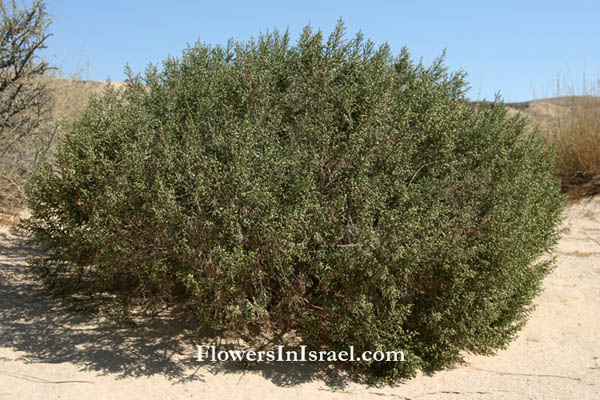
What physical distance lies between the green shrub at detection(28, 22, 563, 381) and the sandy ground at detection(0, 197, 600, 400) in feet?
0.88

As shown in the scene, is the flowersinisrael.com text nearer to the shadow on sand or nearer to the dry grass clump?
the shadow on sand

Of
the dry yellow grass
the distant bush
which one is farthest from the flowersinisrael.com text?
the dry yellow grass

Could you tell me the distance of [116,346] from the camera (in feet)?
14.7

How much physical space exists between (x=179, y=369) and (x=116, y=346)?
650mm

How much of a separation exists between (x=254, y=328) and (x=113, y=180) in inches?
69.0

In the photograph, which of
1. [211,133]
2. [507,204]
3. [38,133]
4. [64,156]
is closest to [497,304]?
[507,204]

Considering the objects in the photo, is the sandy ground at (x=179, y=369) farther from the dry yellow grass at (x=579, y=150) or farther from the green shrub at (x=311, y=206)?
the dry yellow grass at (x=579, y=150)

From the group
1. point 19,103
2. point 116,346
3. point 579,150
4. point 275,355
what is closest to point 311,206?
point 275,355

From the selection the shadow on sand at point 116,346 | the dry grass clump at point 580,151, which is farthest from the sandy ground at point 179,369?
the dry grass clump at point 580,151

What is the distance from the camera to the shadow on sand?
4195mm

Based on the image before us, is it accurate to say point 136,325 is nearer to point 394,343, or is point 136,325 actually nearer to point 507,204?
point 394,343

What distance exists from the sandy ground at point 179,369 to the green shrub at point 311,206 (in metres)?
0.27

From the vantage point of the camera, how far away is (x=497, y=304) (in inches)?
169

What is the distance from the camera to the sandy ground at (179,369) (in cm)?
393
